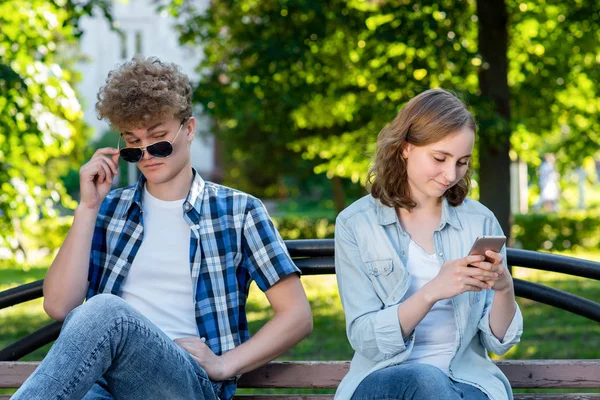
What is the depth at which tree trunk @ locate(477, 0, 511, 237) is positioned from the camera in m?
9.57

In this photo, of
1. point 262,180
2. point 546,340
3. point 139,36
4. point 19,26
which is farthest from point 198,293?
point 139,36

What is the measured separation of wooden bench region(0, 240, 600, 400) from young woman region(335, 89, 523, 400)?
0.22 m

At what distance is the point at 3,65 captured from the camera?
804 cm

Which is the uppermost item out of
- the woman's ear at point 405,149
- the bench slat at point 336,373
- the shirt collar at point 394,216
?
the woman's ear at point 405,149

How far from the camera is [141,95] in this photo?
9.95 feet

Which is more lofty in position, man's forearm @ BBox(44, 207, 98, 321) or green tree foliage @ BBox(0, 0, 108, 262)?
green tree foliage @ BBox(0, 0, 108, 262)

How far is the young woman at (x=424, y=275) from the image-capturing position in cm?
267

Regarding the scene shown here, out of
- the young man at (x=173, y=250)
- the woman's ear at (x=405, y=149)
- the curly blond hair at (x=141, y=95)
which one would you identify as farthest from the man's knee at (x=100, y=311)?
the woman's ear at (x=405, y=149)

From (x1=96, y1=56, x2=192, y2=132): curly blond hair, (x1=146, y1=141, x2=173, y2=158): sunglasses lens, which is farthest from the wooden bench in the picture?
(x1=96, y1=56, x2=192, y2=132): curly blond hair

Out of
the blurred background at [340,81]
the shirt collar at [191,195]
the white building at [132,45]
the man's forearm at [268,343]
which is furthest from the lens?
the white building at [132,45]

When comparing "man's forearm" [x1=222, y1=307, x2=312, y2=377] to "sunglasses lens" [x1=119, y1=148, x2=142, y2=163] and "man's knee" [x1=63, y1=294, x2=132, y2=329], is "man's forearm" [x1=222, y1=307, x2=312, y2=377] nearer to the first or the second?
"man's knee" [x1=63, y1=294, x2=132, y2=329]

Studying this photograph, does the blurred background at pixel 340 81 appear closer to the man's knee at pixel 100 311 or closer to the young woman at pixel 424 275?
the young woman at pixel 424 275

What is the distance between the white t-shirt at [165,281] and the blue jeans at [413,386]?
67cm

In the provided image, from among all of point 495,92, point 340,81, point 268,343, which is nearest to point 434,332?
point 268,343
